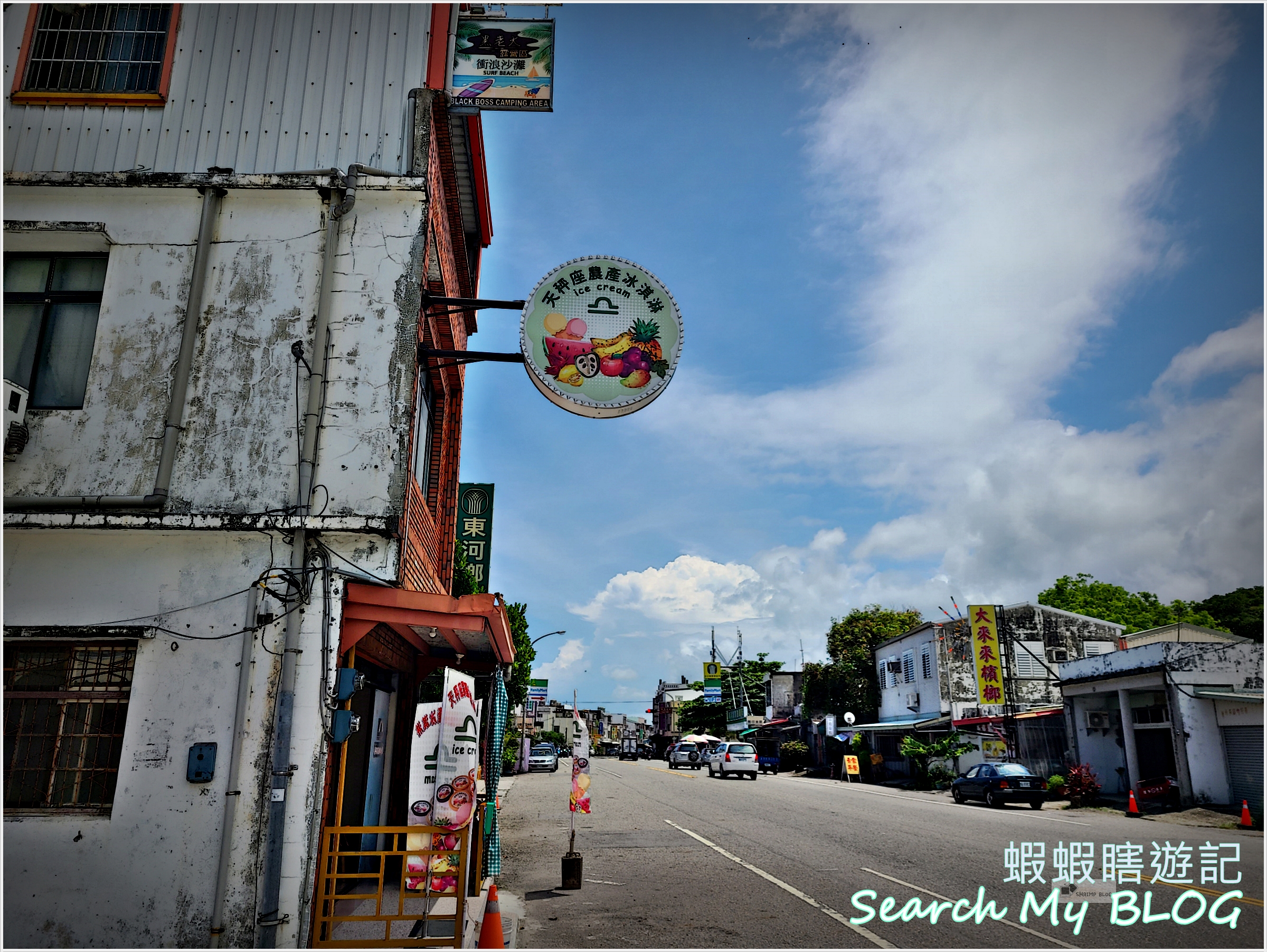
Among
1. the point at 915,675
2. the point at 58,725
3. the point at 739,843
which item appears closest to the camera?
the point at 58,725

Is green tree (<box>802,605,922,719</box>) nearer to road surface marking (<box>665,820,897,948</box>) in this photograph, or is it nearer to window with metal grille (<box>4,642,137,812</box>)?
road surface marking (<box>665,820,897,948</box>)

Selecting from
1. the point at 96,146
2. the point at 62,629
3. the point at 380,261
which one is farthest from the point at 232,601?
the point at 96,146

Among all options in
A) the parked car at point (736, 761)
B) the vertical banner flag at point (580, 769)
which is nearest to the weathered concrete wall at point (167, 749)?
the vertical banner flag at point (580, 769)

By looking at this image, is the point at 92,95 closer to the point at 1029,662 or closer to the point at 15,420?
the point at 15,420

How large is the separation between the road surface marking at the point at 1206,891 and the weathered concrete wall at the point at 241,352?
9.67 metres

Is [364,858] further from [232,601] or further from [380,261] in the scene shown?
[380,261]

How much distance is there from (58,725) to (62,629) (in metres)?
0.86

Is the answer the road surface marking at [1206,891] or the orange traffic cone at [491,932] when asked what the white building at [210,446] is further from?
the road surface marking at [1206,891]

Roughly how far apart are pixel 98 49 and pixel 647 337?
7686 millimetres

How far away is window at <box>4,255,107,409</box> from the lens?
29.4ft

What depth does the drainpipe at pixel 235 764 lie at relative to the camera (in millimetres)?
7207

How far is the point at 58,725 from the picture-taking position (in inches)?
306

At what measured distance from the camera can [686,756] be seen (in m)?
59.2

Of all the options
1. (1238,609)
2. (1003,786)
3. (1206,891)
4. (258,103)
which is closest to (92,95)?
(258,103)
